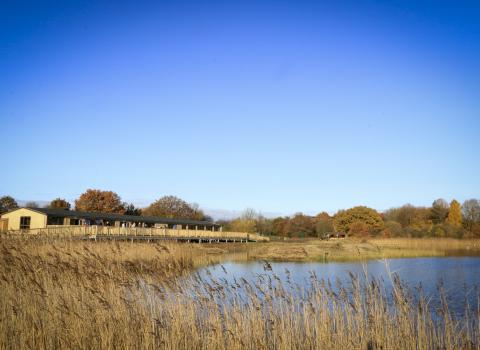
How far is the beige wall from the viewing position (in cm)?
4144

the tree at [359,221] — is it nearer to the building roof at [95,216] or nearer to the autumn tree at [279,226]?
the autumn tree at [279,226]

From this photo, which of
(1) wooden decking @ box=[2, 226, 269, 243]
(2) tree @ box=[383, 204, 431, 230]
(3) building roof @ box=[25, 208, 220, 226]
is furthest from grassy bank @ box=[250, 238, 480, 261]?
(2) tree @ box=[383, 204, 431, 230]

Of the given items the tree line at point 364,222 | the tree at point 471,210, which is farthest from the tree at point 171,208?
the tree at point 471,210

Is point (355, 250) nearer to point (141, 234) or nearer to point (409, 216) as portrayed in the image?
point (141, 234)

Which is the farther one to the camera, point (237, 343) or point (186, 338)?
point (186, 338)

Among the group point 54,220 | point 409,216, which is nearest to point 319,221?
point 409,216

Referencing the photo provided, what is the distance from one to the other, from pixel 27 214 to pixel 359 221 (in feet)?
174

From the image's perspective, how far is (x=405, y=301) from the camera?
640 centimetres

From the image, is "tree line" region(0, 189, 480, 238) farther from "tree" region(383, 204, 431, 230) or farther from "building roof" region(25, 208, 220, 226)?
"building roof" region(25, 208, 220, 226)

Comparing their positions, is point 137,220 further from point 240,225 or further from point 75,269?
point 75,269

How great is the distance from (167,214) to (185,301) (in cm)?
7848

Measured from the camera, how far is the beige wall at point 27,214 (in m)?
41.4

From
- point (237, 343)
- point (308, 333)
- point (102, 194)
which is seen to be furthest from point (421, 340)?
point (102, 194)

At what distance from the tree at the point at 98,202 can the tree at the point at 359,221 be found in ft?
133
